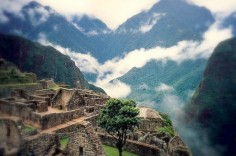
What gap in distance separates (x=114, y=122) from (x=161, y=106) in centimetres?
8070

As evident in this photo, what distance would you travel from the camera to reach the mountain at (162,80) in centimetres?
11731

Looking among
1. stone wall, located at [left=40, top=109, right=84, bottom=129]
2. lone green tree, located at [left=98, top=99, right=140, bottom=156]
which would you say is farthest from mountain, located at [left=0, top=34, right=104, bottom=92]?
lone green tree, located at [left=98, top=99, right=140, bottom=156]

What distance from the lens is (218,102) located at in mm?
125750

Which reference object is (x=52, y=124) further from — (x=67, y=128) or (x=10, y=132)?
(x=10, y=132)

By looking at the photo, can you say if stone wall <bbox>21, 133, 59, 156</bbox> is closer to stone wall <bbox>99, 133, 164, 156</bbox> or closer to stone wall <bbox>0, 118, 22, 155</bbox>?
stone wall <bbox>0, 118, 22, 155</bbox>

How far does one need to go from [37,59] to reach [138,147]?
539 ft

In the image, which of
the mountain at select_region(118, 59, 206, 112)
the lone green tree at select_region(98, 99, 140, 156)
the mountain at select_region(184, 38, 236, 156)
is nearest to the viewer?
the lone green tree at select_region(98, 99, 140, 156)

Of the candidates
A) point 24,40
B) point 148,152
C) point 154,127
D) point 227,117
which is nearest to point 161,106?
point 227,117

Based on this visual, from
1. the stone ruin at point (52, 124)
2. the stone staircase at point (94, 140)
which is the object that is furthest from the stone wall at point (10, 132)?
the stone staircase at point (94, 140)

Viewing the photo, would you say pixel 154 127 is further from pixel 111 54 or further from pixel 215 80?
pixel 111 54

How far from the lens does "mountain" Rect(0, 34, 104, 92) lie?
172m

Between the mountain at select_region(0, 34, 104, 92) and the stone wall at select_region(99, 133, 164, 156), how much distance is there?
459 ft

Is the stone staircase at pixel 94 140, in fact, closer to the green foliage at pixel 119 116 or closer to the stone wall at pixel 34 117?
the green foliage at pixel 119 116

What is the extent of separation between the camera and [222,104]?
124 m
